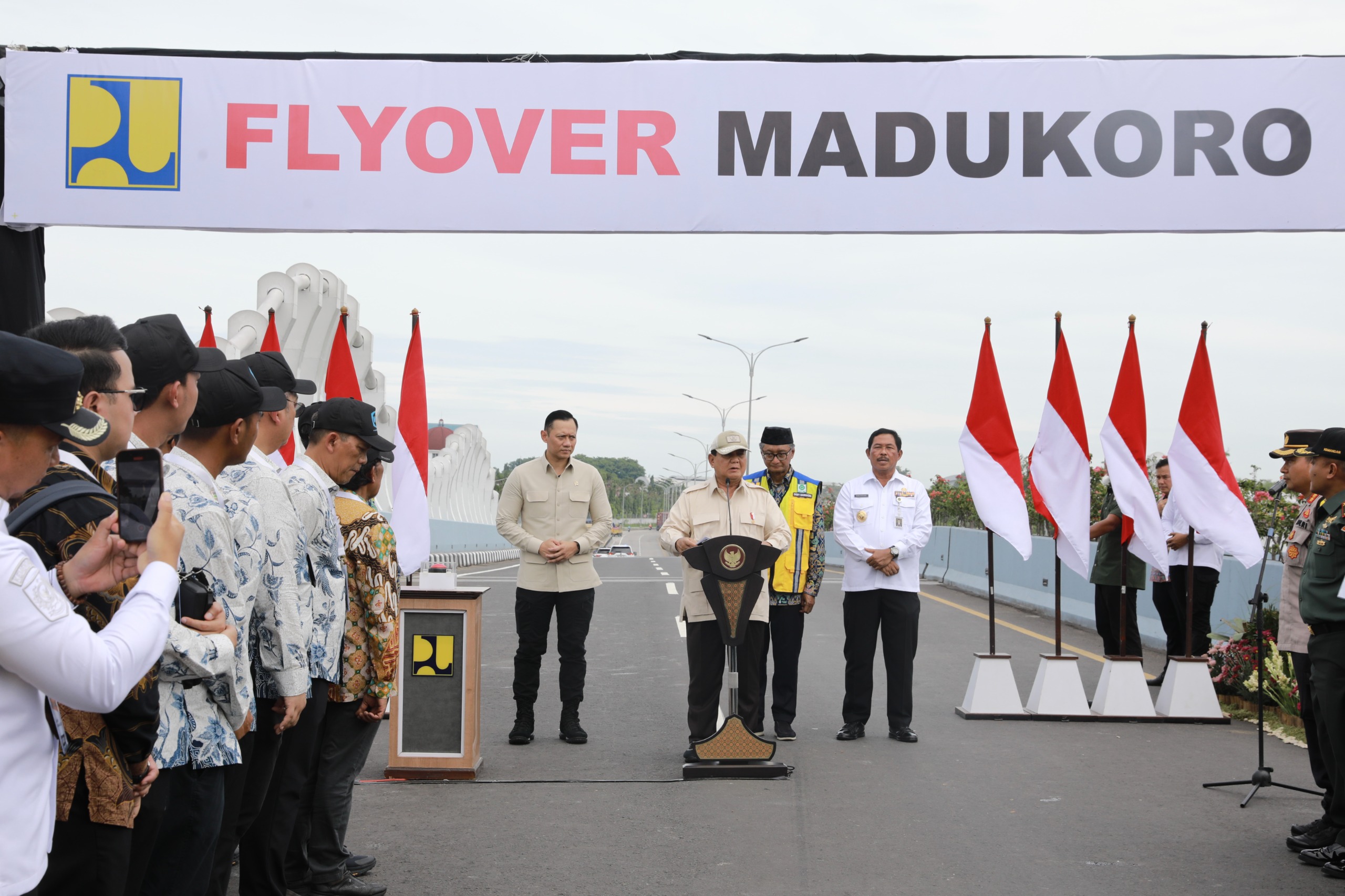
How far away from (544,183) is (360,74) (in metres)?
1.12

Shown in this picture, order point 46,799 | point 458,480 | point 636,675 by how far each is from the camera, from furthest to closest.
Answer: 1. point 458,480
2. point 636,675
3. point 46,799

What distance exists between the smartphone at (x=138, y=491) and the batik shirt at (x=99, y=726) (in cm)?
14

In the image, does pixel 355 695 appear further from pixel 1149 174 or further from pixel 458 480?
pixel 458 480

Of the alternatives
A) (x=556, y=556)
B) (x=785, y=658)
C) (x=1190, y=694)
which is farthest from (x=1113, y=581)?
(x=556, y=556)

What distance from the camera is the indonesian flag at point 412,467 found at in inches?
315

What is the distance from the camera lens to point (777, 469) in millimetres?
8516

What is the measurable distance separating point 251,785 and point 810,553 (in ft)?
16.4

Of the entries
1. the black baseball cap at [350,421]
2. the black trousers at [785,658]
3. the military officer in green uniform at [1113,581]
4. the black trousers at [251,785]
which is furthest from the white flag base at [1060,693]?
the black trousers at [251,785]

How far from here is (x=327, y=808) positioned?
482cm

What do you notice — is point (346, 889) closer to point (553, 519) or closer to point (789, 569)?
point (553, 519)

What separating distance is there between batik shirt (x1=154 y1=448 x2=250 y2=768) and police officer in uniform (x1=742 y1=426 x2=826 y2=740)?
505 cm

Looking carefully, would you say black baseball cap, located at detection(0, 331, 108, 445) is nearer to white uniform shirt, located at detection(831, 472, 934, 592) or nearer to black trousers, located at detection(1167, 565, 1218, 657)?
white uniform shirt, located at detection(831, 472, 934, 592)

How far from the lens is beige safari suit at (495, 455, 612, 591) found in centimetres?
819

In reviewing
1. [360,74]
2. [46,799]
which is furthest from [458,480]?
[46,799]
